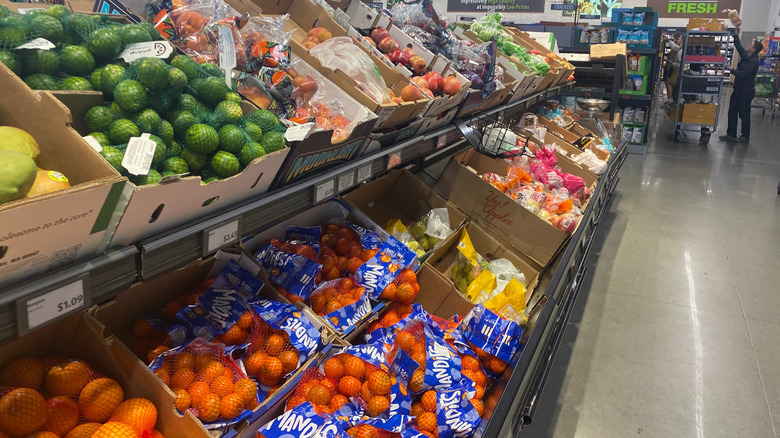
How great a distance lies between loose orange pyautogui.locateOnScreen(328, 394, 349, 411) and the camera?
138 centimetres

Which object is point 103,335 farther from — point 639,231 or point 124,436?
point 639,231

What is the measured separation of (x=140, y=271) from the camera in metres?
0.97

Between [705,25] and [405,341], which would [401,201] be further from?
[705,25]

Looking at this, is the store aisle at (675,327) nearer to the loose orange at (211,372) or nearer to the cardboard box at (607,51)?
the loose orange at (211,372)

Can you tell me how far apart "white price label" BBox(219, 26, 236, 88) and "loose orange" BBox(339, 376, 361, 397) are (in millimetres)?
900

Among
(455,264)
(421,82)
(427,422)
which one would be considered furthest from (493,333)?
(421,82)

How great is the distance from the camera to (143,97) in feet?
3.75

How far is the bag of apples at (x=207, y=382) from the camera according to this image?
1186 mm

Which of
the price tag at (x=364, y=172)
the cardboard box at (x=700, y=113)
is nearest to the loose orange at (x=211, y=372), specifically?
the price tag at (x=364, y=172)

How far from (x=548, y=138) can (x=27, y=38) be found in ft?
12.0

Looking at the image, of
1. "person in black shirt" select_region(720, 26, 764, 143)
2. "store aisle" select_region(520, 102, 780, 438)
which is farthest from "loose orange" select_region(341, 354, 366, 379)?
"person in black shirt" select_region(720, 26, 764, 143)

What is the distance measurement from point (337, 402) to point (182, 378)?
0.41 meters

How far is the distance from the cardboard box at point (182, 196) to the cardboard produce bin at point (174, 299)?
429mm

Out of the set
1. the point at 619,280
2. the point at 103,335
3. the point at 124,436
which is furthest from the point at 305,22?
the point at 619,280
